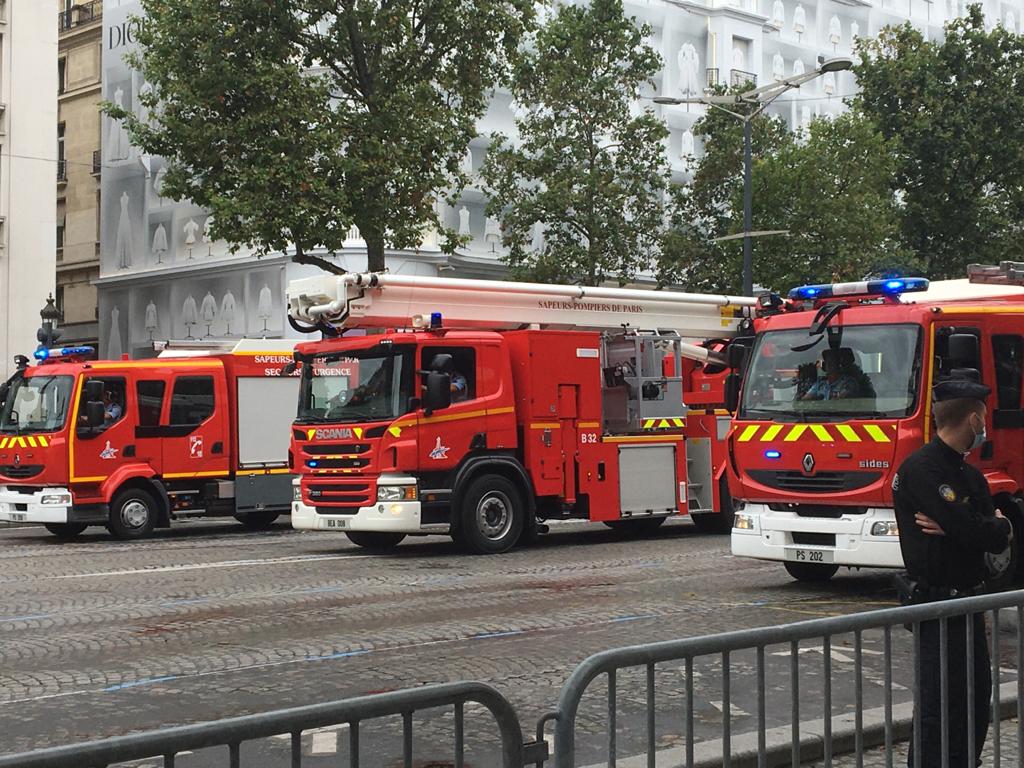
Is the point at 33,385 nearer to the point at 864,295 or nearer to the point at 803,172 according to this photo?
the point at 864,295

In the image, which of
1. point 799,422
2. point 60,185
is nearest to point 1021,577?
point 799,422

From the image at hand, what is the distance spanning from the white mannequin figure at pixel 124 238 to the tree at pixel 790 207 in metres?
18.1

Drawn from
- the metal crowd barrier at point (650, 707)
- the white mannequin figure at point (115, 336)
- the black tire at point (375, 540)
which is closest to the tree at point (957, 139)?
the white mannequin figure at point (115, 336)

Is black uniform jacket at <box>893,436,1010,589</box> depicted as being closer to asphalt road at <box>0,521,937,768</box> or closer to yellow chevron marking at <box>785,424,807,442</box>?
asphalt road at <box>0,521,937,768</box>

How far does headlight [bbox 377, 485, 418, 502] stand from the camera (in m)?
17.0

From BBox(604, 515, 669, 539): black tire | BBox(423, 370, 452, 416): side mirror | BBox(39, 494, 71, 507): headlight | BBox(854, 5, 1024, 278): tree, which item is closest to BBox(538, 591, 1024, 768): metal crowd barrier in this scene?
BBox(423, 370, 452, 416): side mirror

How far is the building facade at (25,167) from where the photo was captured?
4166cm

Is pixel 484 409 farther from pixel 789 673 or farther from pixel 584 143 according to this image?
pixel 584 143

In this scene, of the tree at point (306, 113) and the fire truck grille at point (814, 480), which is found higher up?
the tree at point (306, 113)

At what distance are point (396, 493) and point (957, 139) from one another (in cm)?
3262

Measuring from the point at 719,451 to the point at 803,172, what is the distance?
17331 millimetres

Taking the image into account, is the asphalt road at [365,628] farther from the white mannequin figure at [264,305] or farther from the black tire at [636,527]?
the white mannequin figure at [264,305]

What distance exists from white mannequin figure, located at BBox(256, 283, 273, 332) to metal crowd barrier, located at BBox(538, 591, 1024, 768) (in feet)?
126

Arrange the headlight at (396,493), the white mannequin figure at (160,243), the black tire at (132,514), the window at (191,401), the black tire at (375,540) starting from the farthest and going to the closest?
the white mannequin figure at (160,243)
the window at (191,401)
the black tire at (132,514)
the black tire at (375,540)
the headlight at (396,493)
